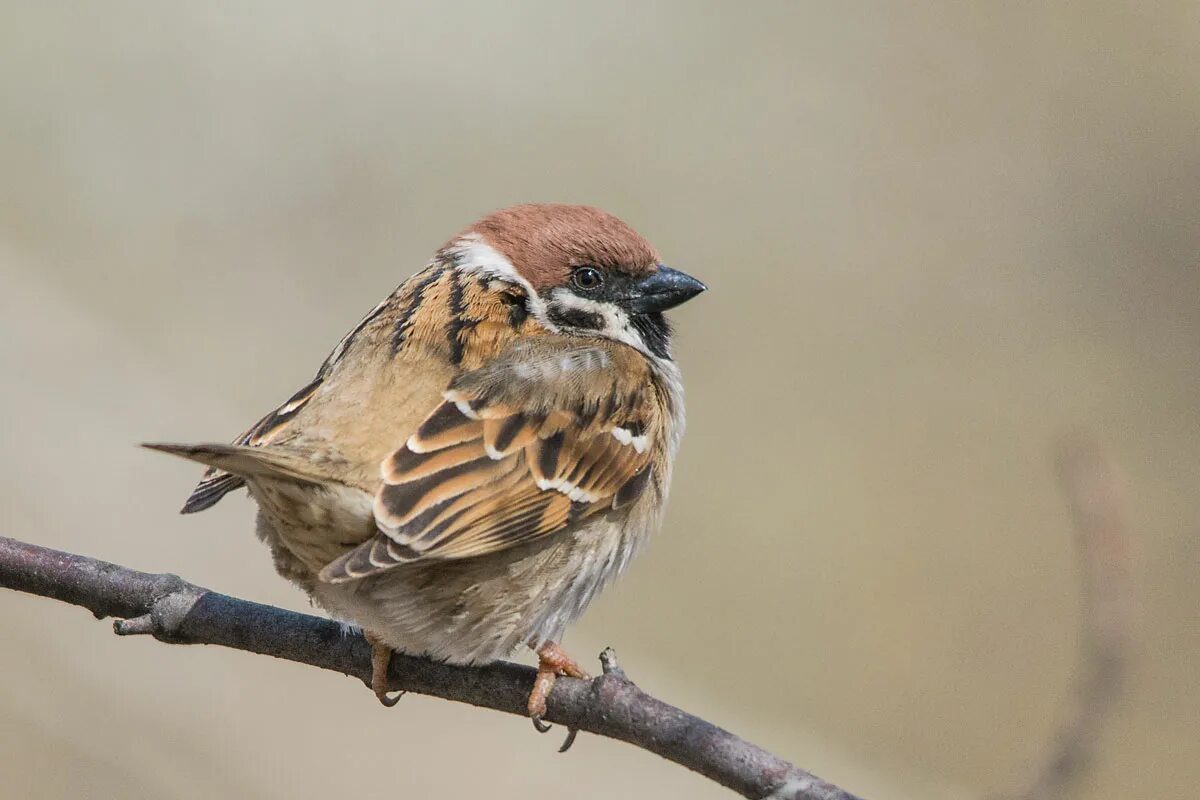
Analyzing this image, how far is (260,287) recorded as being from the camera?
27.2ft

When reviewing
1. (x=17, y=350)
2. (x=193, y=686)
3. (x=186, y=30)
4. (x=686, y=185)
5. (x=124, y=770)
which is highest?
(x=686, y=185)

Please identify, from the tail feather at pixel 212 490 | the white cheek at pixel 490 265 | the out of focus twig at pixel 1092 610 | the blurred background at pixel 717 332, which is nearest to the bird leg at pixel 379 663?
the tail feather at pixel 212 490

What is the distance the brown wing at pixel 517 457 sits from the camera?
304cm

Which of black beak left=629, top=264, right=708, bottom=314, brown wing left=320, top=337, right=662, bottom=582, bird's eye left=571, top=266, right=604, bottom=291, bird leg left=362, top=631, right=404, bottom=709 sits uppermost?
black beak left=629, top=264, right=708, bottom=314

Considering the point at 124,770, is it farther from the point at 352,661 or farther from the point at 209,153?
the point at 209,153

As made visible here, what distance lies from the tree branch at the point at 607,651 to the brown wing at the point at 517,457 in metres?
0.35

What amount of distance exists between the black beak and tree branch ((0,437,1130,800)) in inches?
44.4

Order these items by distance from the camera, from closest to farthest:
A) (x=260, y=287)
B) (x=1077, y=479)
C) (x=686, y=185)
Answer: (x=1077, y=479) < (x=260, y=287) < (x=686, y=185)

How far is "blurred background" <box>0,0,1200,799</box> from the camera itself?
5.62 meters

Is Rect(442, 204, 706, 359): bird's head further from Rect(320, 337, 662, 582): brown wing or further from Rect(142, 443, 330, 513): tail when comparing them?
Rect(142, 443, 330, 513): tail

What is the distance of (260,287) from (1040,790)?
701 cm

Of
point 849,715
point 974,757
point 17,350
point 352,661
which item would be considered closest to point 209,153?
point 17,350

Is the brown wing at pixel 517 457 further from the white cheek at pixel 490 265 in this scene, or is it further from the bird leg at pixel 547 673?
the bird leg at pixel 547 673

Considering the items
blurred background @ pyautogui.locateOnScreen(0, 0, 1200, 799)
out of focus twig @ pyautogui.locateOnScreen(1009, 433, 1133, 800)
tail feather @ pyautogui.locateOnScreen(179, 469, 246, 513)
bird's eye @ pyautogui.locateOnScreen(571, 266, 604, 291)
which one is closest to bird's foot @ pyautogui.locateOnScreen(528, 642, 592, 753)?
tail feather @ pyautogui.locateOnScreen(179, 469, 246, 513)
